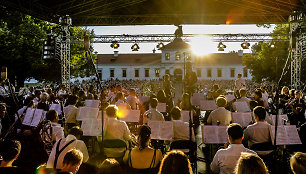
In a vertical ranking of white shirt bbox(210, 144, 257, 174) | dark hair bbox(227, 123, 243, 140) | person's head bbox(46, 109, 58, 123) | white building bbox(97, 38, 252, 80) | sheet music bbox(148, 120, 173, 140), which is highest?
white building bbox(97, 38, 252, 80)

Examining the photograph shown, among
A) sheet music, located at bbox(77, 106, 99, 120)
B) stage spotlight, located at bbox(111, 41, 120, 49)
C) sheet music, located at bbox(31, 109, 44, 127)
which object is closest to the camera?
sheet music, located at bbox(31, 109, 44, 127)

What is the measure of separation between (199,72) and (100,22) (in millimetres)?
53533

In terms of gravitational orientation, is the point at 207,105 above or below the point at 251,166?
above

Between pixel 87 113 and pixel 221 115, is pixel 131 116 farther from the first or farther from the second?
pixel 221 115

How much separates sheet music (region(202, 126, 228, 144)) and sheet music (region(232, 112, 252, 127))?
1494 mm

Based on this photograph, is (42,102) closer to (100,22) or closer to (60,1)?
(60,1)

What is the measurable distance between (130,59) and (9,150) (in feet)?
217

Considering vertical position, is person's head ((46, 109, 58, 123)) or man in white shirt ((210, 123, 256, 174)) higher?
person's head ((46, 109, 58, 123))

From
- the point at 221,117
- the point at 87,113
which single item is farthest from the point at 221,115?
the point at 87,113

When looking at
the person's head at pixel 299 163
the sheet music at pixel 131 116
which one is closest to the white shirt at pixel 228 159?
the person's head at pixel 299 163

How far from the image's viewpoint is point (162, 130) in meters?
5.27

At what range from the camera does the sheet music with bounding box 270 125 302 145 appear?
488 cm

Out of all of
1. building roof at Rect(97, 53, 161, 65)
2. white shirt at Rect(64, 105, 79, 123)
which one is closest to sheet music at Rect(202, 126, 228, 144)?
white shirt at Rect(64, 105, 79, 123)

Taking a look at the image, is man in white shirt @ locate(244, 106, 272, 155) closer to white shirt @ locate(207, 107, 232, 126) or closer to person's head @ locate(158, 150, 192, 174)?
white shirt @ locate(207, 107, 232, 126)
